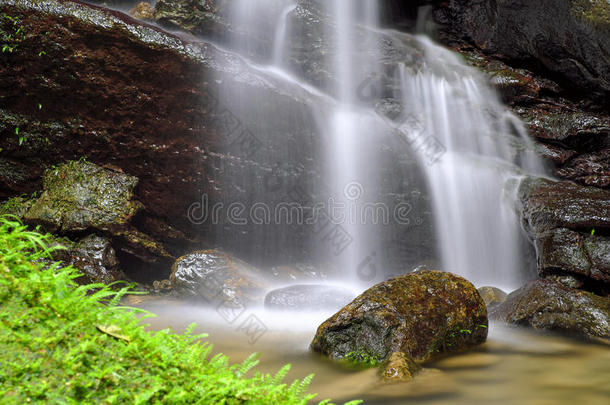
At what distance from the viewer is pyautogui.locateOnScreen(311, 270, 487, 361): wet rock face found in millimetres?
3889

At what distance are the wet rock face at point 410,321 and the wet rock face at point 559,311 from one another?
5.10 feet

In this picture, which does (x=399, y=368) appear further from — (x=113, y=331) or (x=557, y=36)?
(x=557, y=36)

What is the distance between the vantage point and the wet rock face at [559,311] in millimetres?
5230

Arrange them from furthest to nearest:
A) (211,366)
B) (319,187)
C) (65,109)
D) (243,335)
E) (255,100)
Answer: (319,187)
(255,100)
(65,109)
(243,335)
(211,366)

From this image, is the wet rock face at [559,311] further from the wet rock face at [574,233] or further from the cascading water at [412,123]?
the cascading water at [412,123]

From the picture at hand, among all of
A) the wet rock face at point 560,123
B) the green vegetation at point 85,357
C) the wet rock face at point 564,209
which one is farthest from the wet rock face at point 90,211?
the wet rock face at point 560,123

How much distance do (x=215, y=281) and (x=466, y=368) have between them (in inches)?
190

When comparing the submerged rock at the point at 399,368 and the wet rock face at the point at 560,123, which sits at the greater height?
the wet rock face at the point at 560,123

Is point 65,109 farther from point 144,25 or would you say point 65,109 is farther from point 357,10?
point 357,10

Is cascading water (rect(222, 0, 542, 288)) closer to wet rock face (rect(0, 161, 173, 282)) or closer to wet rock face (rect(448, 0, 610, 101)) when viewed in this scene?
wet rock face (rect(448, 0, 610, 101))

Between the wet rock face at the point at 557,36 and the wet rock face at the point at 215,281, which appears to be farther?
the wet rock face at the point at 557,36

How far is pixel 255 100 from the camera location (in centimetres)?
856

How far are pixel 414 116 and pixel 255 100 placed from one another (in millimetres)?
5432

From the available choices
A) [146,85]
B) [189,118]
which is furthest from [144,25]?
[189,118]
